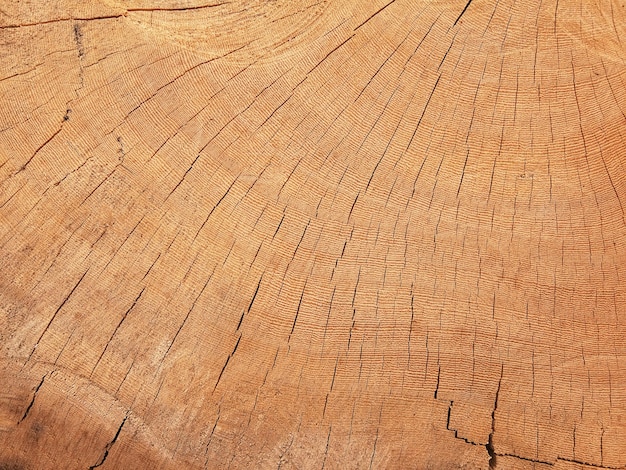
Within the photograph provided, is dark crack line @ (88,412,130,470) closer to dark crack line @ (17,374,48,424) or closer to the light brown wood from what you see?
the light brown wood

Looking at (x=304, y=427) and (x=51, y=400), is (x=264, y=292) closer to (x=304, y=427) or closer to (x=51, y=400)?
(x=304, y=427)

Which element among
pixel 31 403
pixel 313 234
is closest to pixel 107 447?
pixel 31 403

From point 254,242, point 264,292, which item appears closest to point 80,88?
point 254,242

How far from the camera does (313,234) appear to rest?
2.01 meters

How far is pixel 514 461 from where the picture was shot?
200 cm

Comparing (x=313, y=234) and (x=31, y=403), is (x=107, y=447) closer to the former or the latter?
(x=31, y=403)

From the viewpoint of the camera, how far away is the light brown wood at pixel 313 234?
196 centimetres

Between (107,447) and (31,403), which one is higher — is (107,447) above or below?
below

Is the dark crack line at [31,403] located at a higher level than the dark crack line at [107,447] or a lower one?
higher

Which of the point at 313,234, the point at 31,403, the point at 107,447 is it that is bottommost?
the point at 107,447

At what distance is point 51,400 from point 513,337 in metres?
1.51

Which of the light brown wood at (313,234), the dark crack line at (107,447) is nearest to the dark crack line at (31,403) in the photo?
the light brown wood at (313,234)

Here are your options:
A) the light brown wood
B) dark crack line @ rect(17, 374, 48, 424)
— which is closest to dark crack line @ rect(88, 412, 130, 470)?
the light brown wood

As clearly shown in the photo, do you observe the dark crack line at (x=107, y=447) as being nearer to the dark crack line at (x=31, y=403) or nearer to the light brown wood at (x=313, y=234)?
the light brown wood at (x=313, y=234)
